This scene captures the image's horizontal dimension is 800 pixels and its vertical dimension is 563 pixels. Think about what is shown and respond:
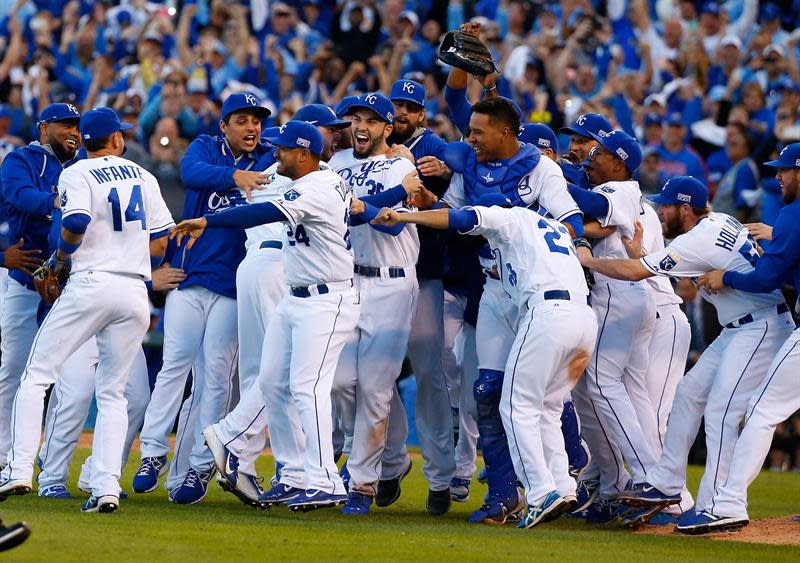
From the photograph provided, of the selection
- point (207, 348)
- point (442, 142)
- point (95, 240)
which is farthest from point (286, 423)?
point (442, 142)

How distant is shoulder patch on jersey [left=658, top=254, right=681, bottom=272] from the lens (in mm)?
7703

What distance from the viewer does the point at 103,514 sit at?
24.0ft

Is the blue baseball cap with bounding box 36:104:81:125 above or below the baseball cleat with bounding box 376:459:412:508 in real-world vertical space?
above

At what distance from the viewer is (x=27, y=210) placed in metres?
8.52

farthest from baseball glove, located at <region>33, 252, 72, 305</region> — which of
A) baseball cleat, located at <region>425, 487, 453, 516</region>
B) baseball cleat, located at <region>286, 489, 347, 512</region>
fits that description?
baseball cleat, located at <region>425, 487, 453, 516</region>

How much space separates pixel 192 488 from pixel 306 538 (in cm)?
179

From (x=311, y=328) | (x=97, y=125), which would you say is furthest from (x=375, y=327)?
(x=97, y=125)

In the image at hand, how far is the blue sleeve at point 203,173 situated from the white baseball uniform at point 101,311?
2.23 ft

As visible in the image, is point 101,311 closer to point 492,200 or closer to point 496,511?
point 492,200

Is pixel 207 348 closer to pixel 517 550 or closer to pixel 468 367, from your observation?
pixel 468 367

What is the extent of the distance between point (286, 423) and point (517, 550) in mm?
1775

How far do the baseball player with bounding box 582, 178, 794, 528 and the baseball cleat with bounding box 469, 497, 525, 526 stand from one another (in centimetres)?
67

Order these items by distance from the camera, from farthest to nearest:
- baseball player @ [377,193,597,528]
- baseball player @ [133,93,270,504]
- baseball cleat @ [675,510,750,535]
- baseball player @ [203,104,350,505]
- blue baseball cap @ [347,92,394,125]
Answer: baseball player @ [133,93,270,504]
blue baseball cap @ [347,92,394,125]
baseball player @ [203,104,350,505]
baseball cleat @ [675,510,750,535]
baseball player @ [377,193,597,528]

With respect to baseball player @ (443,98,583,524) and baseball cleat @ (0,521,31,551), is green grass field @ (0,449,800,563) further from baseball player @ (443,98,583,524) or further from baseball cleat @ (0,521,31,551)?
baseball cleat @ (0,521,31,551)
